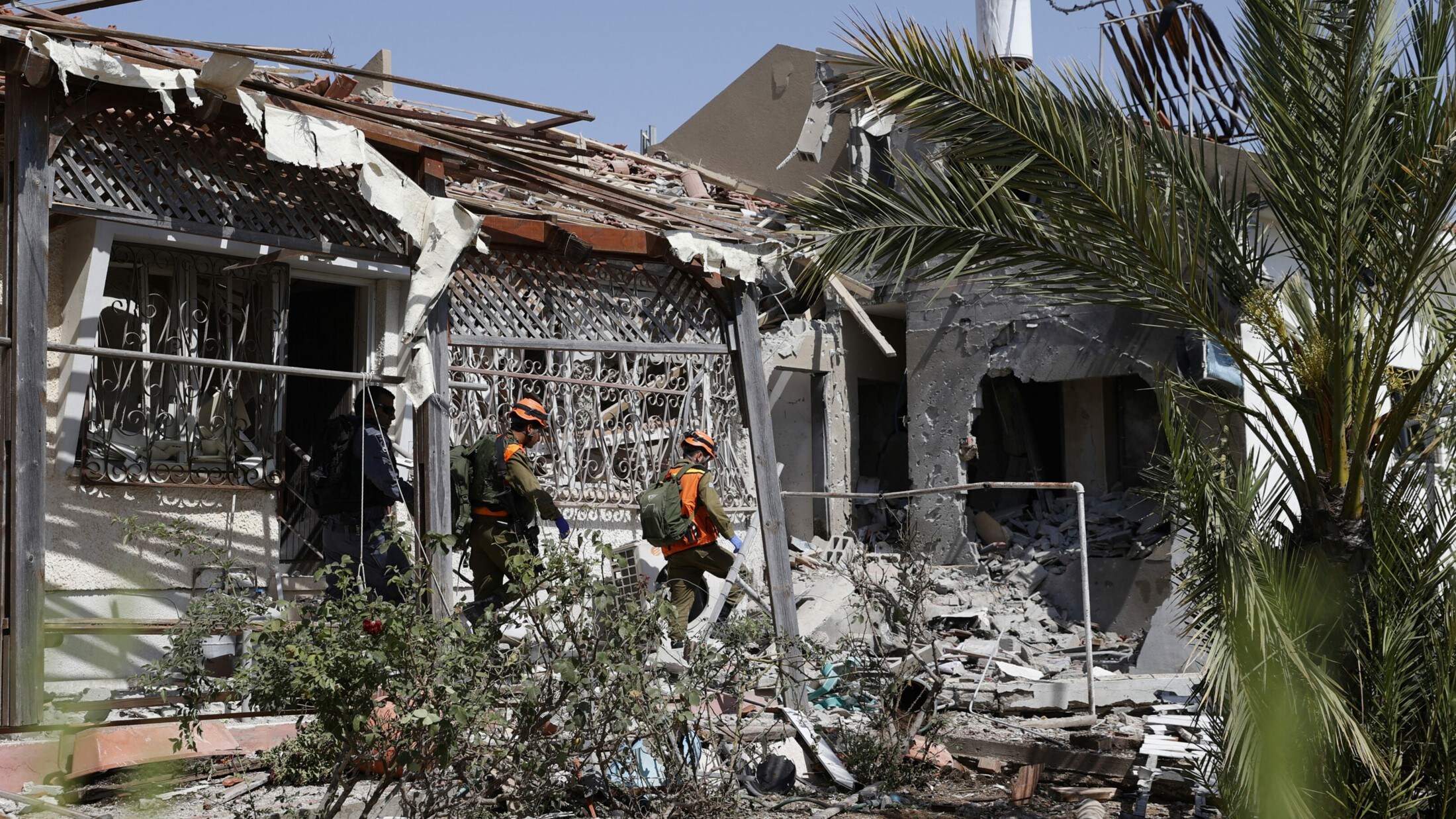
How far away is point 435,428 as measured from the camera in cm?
780

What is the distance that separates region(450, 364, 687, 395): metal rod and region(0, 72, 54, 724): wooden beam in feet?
8.04

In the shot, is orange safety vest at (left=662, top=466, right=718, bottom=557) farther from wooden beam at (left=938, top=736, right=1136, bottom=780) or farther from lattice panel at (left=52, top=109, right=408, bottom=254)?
lattice panel at (left=52, top=109, right=408, bottom=254)

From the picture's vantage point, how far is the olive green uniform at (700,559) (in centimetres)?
888

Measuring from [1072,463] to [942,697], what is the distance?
850cm

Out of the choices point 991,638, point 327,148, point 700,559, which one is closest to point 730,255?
point 700,559

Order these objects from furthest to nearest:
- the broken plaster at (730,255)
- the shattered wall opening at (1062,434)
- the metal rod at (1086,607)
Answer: the shattered wall opening at (1062,434) → the broken plaster at (730,255) → the metal rod at (1086,607)

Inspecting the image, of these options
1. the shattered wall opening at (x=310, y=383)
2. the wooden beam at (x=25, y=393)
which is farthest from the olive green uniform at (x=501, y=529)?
A: the wooden beam at (x=25, y=393)

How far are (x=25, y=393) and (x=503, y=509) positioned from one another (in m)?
2.81

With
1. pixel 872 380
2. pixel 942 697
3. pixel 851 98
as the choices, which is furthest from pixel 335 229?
pixel 872 380

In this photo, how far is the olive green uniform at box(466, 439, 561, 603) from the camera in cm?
812

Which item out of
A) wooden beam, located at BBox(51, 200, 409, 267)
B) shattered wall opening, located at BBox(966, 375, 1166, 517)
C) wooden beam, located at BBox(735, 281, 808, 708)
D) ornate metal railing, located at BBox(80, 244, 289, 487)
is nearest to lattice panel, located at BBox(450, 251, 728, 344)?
wooden beam, located at BBox(735, 281, 808, 708)

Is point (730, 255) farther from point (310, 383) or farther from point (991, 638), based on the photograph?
point (991, 638)

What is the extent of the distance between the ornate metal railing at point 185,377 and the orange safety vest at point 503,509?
125 cm

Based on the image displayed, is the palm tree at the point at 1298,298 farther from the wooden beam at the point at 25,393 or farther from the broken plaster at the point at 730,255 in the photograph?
the wooden beam at the point at 25,393
